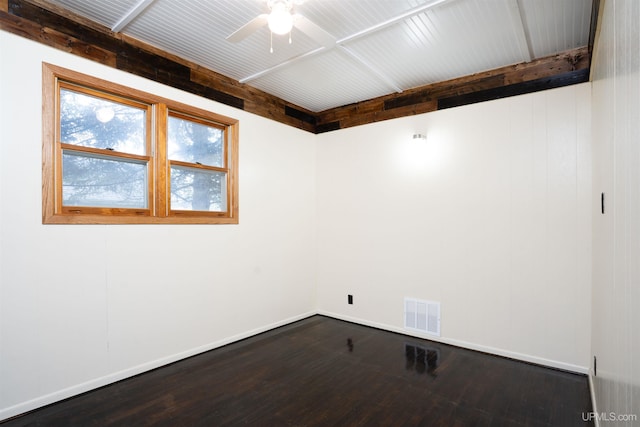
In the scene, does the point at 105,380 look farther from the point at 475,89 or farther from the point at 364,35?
the point at 475,89

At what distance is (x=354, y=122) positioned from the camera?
176 inches

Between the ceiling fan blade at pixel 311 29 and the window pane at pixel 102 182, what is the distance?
1.90m

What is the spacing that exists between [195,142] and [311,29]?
5.91ft

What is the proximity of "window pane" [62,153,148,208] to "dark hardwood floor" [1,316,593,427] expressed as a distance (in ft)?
5.00

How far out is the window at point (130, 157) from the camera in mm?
2504

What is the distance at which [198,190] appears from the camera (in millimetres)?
3479

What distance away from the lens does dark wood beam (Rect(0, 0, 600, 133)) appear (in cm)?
240

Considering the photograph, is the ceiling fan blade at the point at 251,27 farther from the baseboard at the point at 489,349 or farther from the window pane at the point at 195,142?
the baseboard at the point at 489,349

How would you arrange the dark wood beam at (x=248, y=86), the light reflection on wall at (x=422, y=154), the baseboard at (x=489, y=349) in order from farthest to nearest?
the light reflection on wall at (x=422, y=154) → the baseboard at (x=489, y=349) → the dark wood beam at (x=248, y=86)

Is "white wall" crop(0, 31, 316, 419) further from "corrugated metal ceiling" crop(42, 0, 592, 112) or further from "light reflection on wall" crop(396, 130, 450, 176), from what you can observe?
"light reflection on wall" crop(396, 130, 450, 176)

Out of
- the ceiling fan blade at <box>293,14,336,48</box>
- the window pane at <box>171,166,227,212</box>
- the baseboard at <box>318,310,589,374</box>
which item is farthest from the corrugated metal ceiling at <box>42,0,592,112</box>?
the baseboard at <box>318,310,589,374</box>

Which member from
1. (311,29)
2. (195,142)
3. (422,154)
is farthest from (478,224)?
(195,142)

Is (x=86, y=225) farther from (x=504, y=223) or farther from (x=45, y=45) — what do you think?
(x=504, y=223)

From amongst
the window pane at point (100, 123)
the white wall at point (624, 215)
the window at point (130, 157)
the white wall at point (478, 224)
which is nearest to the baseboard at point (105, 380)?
the window at point (130, 157)
